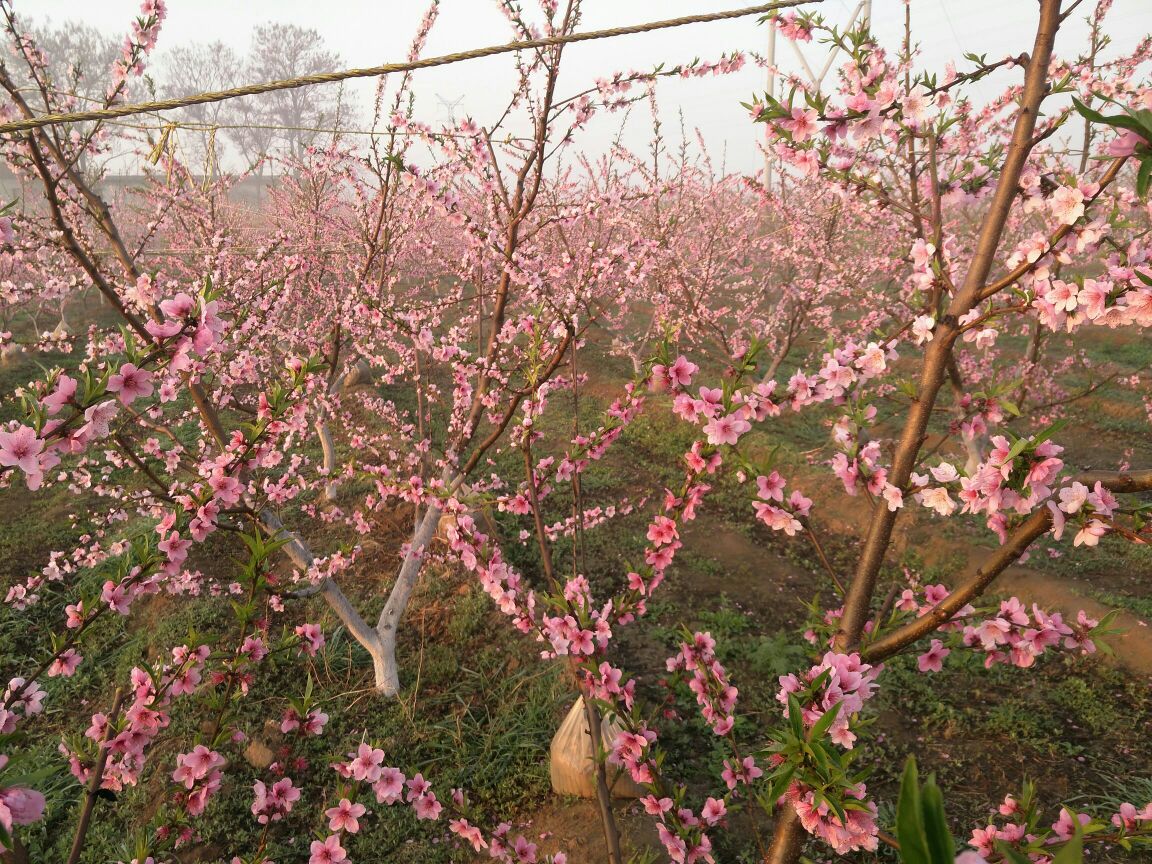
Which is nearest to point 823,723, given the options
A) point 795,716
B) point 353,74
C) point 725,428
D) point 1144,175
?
point 795,716

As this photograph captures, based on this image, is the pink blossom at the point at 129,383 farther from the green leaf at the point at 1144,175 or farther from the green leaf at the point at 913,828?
the green leaf at the point at 1144,175

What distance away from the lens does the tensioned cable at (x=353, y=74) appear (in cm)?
111

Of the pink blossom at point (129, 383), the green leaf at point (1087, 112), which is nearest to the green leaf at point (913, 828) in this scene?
the green leaf at point (1087, 112)

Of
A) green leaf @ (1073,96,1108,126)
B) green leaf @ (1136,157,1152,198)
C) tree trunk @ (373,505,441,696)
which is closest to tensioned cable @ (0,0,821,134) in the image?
green leaf @ (1073,96,1108,126)

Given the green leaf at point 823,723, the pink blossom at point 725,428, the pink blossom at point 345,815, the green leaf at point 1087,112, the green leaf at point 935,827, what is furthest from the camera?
the pink blossom at point 345,815

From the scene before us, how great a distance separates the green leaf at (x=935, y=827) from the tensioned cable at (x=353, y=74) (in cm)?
125

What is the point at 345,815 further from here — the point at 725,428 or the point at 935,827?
the point at 935,827

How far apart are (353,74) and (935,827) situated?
1.63m

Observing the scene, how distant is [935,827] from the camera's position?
1.97 ft

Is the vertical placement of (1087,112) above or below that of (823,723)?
above

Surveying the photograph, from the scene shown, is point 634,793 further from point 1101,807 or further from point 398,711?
point 1101,807

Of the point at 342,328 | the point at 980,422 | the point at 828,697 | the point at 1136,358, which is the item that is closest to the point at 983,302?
the point at 980,422

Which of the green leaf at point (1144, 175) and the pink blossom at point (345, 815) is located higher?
the green leaf at point (1144, 175)

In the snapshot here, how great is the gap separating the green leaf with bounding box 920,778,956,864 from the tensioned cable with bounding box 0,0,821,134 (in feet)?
4.10
